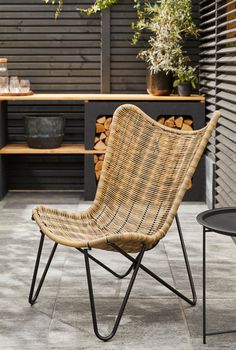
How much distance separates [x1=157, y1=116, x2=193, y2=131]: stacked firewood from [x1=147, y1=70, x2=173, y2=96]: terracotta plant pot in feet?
0.72

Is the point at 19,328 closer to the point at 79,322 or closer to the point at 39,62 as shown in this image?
the point at 79,322

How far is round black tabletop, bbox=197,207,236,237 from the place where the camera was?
2.64m

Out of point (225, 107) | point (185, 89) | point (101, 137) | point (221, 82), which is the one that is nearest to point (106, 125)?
point (101, 137)

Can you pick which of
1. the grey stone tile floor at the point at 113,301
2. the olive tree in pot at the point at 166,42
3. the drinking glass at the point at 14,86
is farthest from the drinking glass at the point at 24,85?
the grey stone tile floor at the point at 113,301

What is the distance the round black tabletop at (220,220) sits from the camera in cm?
264

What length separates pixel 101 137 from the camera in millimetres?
5949

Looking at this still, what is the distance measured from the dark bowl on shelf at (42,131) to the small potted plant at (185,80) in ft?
3.49

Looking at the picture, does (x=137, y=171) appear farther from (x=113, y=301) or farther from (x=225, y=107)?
(x=225, y=107)

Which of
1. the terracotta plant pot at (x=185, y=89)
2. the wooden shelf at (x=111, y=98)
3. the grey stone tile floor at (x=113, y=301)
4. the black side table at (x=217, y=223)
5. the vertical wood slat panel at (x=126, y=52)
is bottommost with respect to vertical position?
the grey stone tile floor at (x=113, y=301)

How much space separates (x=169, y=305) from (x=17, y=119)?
356 centimetres

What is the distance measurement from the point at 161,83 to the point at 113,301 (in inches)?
113

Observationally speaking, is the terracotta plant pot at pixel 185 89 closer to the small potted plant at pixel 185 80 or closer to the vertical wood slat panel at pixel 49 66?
the small potted plant at pixel 185 80

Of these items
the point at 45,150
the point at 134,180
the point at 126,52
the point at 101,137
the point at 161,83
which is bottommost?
the point at 45,150

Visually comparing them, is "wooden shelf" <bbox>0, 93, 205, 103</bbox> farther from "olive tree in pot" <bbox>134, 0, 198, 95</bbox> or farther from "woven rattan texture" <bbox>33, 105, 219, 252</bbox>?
"woven rattan texture" <bbox>33, 105, 219, 252</bbox>
